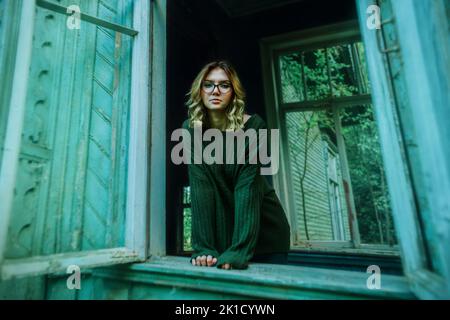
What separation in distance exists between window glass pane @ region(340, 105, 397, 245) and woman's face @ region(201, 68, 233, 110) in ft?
9.03

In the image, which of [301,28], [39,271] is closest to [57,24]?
[39,271]

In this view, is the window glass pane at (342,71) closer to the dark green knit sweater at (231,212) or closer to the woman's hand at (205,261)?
the dark green knit sweater at (231,212)

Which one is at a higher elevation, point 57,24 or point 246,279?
point 57,24

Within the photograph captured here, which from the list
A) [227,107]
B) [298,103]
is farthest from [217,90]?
[298,103]

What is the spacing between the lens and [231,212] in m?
1.75

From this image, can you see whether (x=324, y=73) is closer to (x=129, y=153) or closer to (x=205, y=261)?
(x=129, y=153)

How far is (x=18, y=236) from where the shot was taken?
4.72ft

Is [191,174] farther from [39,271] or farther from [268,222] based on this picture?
[39,271]

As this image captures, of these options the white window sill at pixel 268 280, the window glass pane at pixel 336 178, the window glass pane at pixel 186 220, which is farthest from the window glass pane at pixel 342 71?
the white window sill at pixel 268 280

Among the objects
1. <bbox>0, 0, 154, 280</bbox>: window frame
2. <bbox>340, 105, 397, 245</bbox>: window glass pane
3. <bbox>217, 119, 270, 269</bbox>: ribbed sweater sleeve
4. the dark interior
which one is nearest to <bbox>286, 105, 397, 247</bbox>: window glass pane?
<bbox>340, 105, 397, 245</bbox>: window glass pane

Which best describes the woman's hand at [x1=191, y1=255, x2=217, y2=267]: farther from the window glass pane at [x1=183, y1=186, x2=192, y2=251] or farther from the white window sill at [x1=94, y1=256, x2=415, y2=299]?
the window glass pane at [x1=183, y1=186, x2=192, y2=251]

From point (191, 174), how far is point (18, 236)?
95cm

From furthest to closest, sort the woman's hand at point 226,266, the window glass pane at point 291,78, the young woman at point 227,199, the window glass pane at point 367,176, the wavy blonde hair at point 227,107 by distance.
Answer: the window glass pane at point 291,78, the window glass pane at point 367,176, the wavy blonde hair at point 227,107, the young woman at point 227,199, the woman's hand at point 226,266

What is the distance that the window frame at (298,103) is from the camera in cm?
388
